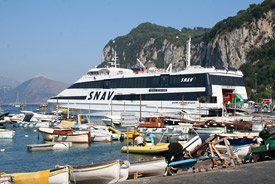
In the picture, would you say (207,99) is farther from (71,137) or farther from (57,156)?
(57,156)

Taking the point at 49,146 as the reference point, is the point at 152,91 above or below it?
above

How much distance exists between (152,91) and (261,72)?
5703cm

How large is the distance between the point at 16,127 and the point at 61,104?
8.32 m

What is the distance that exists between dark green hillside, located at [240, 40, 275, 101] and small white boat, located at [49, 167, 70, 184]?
8308 cm

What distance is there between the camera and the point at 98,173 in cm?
1247

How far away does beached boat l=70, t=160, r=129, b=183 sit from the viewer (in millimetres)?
12391

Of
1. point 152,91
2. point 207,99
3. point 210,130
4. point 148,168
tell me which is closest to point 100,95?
point 152,91

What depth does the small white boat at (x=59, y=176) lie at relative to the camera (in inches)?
476

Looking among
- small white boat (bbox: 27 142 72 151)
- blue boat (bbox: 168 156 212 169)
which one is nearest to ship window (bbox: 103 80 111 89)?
small white boat (bbox: 27 142 72 151)

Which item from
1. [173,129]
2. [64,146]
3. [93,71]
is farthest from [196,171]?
[93,71]

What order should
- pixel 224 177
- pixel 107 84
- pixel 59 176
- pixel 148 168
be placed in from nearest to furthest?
pixel 59 176 < pixel 224 177 < pixel 148 168 < pixel 107 84

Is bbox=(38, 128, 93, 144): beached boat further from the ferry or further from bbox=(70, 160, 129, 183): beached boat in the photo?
bbox=(70, 160, 129, 183): beached boat

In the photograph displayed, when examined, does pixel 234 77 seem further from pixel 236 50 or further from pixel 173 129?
pixel 236 50

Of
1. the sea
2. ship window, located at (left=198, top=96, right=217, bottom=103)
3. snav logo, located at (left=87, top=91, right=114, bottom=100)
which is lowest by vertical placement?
the sea
